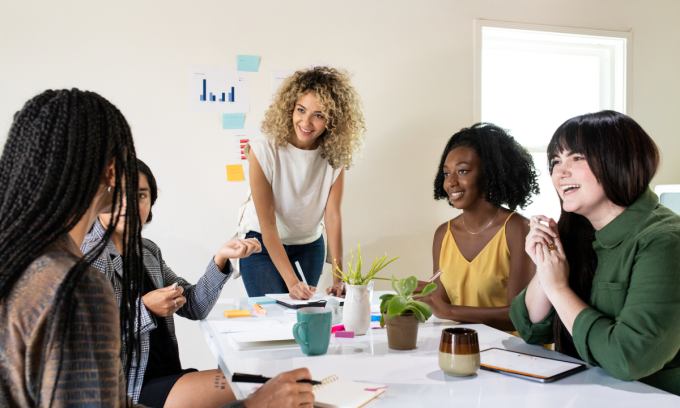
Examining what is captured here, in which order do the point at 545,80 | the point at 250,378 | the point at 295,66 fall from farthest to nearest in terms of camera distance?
the point at 545,80 < the point at 295,66 < the point at 250,378

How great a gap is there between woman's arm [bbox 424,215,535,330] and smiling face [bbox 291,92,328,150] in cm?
70

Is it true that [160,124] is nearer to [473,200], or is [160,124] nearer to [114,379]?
[473,200]

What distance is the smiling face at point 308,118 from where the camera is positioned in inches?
86.2

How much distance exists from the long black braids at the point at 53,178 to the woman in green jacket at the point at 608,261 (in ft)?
3.05

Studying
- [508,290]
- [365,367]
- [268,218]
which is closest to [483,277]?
[508,290]

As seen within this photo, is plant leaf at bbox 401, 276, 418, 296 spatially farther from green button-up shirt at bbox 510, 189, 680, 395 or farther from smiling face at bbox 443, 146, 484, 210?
smiling face at bbox 443, 146, 484, 210

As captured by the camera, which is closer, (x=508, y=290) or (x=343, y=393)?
(x=343, y=393)

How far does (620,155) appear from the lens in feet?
3.72

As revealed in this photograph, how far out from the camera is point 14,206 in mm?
643

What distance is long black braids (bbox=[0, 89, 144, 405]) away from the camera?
2.04 feet

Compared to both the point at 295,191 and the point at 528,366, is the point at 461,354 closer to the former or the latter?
the point at 528,366

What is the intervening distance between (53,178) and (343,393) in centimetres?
56

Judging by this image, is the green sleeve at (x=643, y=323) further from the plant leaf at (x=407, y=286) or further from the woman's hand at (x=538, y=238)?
the plant leaf at (x=407, y=286)

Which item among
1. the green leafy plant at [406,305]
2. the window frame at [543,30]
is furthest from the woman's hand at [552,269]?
the window frame at [543,30]
